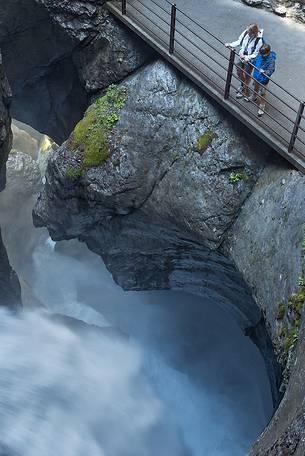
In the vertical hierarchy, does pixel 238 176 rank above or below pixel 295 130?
below

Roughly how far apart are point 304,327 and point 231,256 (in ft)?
12.2

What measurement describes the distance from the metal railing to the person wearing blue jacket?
15 centimetres

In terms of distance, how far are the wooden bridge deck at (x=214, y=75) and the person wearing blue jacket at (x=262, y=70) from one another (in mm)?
200

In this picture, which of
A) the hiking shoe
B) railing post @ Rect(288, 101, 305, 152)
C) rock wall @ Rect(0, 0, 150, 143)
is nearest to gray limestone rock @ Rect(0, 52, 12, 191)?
rock wall @ Rect(0, 0, 150, 143)

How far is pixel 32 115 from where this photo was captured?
19.2 metres

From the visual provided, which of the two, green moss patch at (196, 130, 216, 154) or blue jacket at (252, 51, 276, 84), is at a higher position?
blue jacket at (252, 51, 276, 84)

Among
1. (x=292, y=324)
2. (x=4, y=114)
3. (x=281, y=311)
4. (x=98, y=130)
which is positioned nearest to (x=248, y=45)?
(x=98, y=130)

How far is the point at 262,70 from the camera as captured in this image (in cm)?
1095

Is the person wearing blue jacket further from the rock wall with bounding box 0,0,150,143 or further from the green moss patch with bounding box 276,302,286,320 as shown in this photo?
the green moss patch with bounding box 276,302,286,320

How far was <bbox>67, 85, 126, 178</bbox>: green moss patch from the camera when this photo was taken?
12906 mm

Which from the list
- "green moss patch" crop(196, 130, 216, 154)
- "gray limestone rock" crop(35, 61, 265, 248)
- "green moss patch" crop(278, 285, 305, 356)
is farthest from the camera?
"green moss patch" crop(196, 130, 216, 154)

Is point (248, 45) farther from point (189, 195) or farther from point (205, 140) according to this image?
point (189, 195)

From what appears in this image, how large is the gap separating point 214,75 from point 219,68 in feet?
1.07

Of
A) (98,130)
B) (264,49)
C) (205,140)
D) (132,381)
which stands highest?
(264,49)
